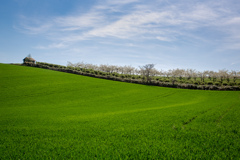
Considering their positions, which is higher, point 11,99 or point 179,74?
point 179,74

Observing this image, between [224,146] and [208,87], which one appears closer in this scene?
[224,146]

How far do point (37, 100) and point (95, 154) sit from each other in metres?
30.9

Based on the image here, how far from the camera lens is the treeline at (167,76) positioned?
209ft

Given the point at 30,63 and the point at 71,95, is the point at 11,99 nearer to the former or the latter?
the point at 71,95

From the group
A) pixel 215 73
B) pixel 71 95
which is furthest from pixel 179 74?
pixel 71 95

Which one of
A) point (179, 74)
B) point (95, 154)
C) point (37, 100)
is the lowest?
point (37, 100)

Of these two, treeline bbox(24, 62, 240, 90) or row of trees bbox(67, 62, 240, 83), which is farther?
row of trees bbox(67, 62, 240, 83)

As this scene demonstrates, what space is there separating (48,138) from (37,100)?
26.5 m

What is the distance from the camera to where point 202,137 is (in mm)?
9555

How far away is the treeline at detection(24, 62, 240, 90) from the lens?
63.7m

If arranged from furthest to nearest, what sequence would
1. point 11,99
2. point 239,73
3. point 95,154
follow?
1. point 239,73
2. point 11,99
3. point 95,154

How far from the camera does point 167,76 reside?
13800cm

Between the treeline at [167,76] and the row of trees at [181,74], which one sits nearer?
the treeline at [167,76]

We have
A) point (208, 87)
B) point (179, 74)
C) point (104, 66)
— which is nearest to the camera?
point (208, 87)
